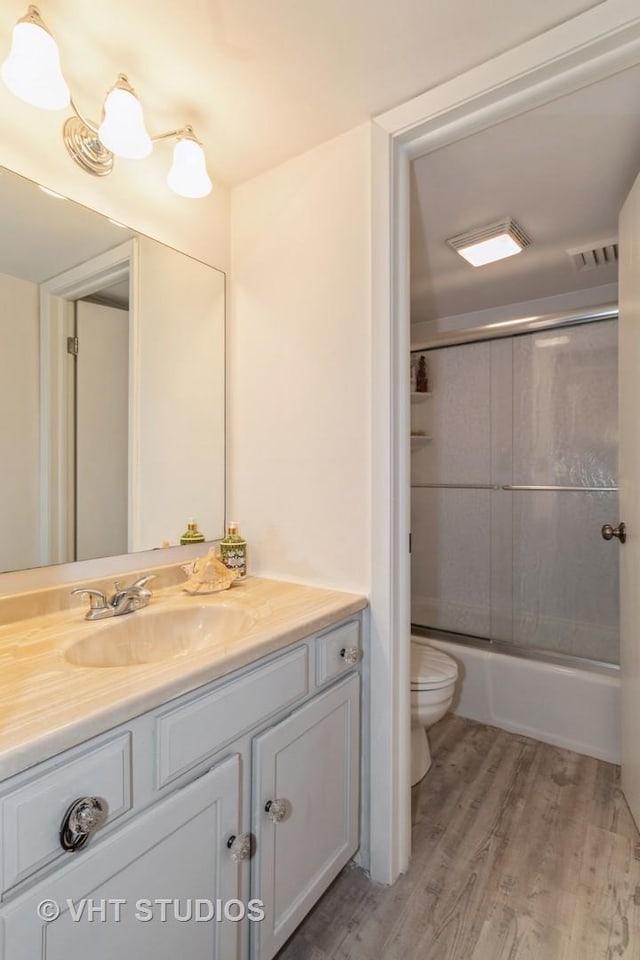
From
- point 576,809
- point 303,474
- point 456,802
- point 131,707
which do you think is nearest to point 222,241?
point 303,474

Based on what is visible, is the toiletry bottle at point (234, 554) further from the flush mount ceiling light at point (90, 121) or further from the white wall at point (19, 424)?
the flush mount ceiling light at point (90, 121)

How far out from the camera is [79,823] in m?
0.64

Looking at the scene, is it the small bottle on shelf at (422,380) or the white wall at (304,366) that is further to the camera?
the small bottle on shelf at (422,380)

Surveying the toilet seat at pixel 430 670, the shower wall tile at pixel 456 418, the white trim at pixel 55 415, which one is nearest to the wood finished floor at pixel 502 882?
the toilet seat at pixel 430 670

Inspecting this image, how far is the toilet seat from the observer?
1663 millimetres

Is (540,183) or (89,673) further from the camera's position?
(540,183)

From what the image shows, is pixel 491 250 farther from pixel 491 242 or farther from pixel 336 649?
pixel 336 649

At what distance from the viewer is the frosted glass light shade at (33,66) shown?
36.5 inches

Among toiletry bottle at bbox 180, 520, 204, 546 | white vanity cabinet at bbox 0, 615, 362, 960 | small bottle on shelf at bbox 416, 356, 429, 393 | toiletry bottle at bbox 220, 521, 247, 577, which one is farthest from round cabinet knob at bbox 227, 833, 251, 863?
small bottle on shelf at bbox 416, 356, 429, 393

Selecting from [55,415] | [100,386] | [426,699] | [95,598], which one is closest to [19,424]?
[55,415]

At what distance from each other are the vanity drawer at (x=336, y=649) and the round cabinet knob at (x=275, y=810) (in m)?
0.26

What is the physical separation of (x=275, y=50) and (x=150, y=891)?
175cm

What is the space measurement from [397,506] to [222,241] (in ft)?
3.69

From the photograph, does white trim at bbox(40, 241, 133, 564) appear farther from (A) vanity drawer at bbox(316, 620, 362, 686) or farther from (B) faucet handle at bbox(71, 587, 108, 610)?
(A) vanity drawer at bbox(316, 620, 362, 686)
